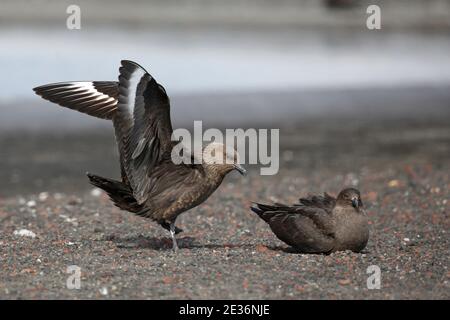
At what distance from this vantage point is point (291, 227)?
7.74 meters

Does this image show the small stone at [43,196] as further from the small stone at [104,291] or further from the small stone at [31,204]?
the small stone at [104,291]

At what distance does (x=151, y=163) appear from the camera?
25.5ft

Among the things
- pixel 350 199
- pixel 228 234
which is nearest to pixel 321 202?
pixel 350 199

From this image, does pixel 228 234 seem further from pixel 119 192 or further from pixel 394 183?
pixel 394 183

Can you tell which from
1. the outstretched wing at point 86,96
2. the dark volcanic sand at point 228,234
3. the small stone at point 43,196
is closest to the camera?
the dark volcanic sand at point 228,234

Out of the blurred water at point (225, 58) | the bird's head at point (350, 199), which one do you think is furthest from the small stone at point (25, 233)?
the blurred water at point (225, 58)

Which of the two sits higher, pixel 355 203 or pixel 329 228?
pixel 355 203

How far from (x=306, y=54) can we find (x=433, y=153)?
28.7ft

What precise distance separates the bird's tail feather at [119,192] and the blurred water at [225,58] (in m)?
10.4

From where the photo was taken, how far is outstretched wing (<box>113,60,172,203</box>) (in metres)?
7.35

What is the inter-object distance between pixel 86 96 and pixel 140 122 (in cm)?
131

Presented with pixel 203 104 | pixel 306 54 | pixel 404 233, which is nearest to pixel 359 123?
pixel 203 104

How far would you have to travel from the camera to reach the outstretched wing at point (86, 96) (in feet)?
27.9
